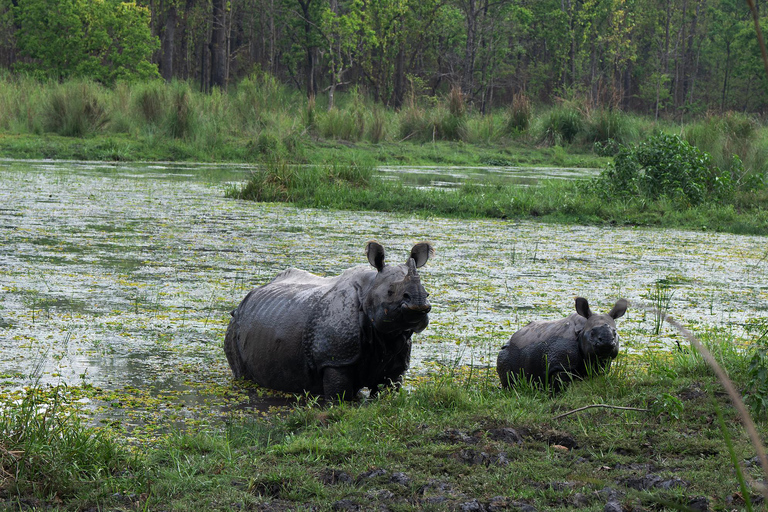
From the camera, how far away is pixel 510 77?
54500 mm

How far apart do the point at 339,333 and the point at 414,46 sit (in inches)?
1798

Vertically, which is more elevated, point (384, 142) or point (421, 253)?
point (421, 253)

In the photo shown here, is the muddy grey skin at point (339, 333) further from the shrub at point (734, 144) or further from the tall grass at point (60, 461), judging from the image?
→ the shrub at point (734, 144)

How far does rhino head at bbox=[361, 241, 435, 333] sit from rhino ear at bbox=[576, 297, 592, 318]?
2.88 feet

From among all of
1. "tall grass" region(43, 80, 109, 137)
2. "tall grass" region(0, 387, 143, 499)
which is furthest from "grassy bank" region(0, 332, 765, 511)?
"tall grass" region(43, 80, 109, 137)

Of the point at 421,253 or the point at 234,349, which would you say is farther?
the point at 234,349

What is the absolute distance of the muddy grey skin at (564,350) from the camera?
5.21m

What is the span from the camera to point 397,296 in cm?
492

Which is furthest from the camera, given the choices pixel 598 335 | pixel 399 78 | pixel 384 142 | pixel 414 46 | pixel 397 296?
pixel 414 46

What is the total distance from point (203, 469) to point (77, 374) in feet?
6.85

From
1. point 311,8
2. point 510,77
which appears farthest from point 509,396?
point 510,77

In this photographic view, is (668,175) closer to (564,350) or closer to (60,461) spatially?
(564,350)

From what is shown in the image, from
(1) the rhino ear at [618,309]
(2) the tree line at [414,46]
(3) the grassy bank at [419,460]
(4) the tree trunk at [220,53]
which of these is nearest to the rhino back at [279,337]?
(3) the grassy bank at [419,460]

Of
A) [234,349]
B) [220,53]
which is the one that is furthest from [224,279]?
[220,53]
